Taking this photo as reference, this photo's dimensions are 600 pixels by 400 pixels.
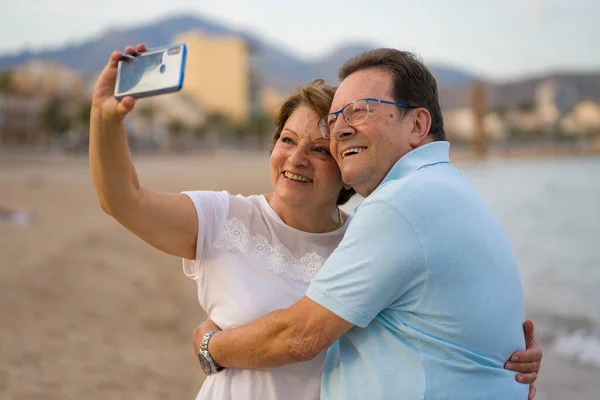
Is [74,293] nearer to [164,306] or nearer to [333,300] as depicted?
[164,306]

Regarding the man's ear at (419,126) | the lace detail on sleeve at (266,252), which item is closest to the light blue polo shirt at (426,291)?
the man's ear at (419,126)

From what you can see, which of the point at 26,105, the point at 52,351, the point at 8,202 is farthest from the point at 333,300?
the point at 26,105

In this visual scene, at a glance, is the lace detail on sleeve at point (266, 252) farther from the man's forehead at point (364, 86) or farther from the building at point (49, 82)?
the building at point (49, 82)

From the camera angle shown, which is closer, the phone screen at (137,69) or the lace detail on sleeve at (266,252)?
the phone screen at (137,69)

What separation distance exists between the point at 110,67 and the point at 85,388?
150 inches

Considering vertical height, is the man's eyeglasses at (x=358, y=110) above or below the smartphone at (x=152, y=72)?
below

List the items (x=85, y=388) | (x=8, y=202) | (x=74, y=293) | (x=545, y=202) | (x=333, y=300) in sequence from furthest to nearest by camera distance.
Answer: (x=545, y=202)
(x=8, y=202)
(x=74, y=293)
(x=85, y=388)
(x=333, y=300)

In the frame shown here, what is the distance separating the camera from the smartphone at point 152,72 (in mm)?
1551

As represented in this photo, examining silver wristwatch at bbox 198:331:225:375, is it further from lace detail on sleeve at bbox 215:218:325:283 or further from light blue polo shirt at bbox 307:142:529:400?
light blue polo shirt at bbox 307:142:529:400

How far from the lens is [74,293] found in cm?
755

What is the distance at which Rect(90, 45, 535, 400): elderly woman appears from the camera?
1.84 meters

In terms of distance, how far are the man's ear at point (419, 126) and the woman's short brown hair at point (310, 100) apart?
0.45 meters

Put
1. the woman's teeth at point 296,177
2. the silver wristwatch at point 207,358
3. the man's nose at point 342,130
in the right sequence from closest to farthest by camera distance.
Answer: the man's nose at point 342,130
the silver wristwatch at point 207,358
the woman's teeth at point 296,177

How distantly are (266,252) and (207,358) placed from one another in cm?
38
